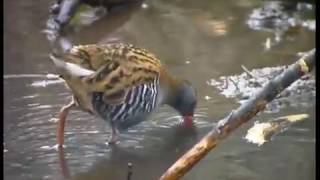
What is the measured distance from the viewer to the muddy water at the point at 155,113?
509 cm

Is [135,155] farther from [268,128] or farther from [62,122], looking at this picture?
[268,128]

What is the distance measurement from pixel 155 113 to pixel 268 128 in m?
0.77

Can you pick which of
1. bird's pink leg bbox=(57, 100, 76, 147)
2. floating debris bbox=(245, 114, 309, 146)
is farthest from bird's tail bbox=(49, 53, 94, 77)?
floating debris bbox=(245, 114, 309, 146)

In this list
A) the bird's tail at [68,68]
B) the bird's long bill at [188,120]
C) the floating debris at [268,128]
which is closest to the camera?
the bird's tail at [68,68]

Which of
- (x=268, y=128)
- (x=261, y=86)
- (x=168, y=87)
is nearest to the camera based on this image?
(x=268, y=128)

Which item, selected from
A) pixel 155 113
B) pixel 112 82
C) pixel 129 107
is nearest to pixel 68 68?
pixel 112 82

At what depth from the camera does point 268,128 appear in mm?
5703

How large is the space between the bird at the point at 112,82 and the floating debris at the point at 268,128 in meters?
0.62

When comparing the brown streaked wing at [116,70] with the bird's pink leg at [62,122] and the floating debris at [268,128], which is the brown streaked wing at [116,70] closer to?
the bird's pink leg at [62,122]

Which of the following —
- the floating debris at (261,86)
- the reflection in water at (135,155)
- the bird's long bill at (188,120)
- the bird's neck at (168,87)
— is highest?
the bird's neck at (168,87)

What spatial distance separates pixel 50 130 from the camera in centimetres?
561

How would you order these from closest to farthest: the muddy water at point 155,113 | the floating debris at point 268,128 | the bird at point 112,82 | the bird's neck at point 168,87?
the bird at point 112,82
the muddy water at point 155,113
the floating debris at point 268,128
the bird's neck at point 168,87

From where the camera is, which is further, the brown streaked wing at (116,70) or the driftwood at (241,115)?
the brown streaked wing at (116,70)

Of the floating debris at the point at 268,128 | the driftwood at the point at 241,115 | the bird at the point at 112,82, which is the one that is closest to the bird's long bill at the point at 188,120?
the bird at the point at 112,82
